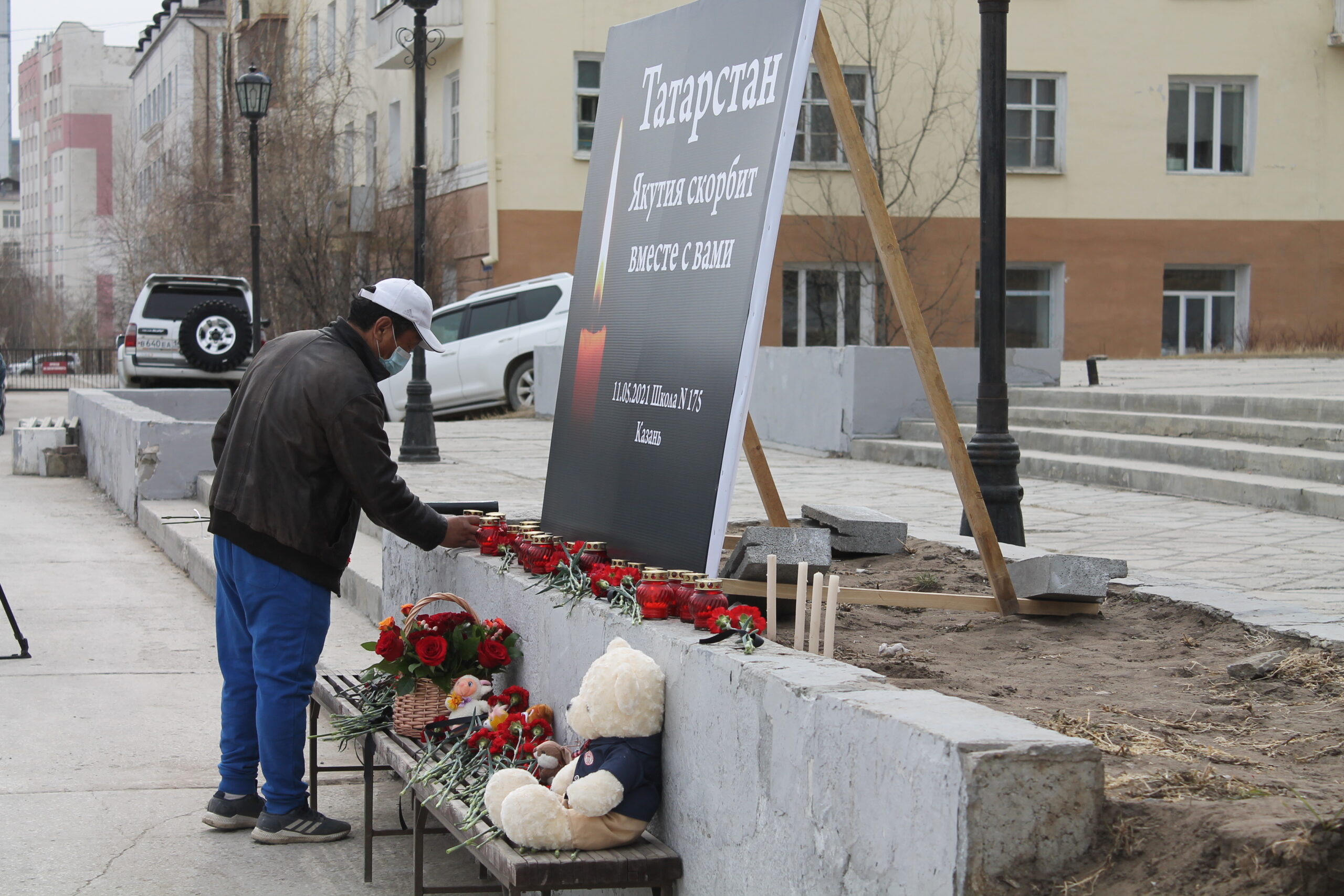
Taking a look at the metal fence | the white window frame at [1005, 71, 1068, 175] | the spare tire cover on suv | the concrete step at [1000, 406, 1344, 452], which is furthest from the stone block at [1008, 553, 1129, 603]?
the metal fence

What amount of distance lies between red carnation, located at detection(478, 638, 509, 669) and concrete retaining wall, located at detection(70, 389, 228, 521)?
7.69 meters

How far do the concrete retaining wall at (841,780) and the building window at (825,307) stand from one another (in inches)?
953

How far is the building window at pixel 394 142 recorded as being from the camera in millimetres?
31875

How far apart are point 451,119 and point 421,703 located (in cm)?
2587

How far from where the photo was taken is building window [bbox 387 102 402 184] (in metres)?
31.9

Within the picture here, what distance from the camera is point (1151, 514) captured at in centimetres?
977

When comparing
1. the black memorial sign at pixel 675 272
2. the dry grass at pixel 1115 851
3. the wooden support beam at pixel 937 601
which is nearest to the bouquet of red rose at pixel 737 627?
the black memorial sign at pixel 675 272

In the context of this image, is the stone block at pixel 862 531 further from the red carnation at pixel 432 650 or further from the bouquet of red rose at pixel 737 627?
the bouquet of red rose at pixel 737 627

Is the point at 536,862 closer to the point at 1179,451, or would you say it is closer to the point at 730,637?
the point at 730,637

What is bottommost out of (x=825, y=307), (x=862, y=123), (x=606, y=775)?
(x=606, y=775)

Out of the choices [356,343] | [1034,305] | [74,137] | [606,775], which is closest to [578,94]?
[1034,305]

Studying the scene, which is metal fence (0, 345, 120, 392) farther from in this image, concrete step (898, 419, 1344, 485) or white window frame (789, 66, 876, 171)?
concrete step (898, 419, 1344, 485)

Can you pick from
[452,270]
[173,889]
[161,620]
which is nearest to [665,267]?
[173,889]

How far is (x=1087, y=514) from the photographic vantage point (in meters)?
10.0
